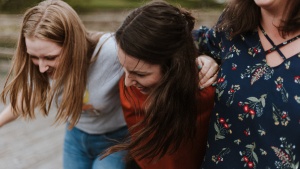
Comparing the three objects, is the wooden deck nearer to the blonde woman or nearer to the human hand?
the blonde woman

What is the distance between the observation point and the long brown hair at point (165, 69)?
4.83ft

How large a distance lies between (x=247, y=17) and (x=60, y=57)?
0.78 metres

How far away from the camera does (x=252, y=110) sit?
1.44m

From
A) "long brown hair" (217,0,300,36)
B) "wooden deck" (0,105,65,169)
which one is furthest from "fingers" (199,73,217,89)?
"wooden deck" (0,105,65,169)

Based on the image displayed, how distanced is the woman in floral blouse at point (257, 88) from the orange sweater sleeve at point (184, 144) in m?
0.07

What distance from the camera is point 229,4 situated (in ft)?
5.41

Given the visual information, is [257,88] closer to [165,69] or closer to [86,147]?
[165,69]

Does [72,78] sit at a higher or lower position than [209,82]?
lower

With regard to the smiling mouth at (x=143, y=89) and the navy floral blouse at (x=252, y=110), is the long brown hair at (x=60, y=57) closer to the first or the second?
the smiling mouth at (x=143, y=89)

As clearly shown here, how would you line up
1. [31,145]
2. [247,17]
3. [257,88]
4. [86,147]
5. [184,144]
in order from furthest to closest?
1. [31,145]
2. [86,147]
3. [184,144]
4. [247,17]
5. [257,88]

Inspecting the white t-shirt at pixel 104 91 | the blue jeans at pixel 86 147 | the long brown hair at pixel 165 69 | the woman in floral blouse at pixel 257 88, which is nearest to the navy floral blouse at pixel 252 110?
the woman in floral blouse at pixel 257 88

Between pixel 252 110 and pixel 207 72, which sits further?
pixel 207 72

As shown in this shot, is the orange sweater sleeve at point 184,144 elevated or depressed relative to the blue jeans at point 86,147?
elevated

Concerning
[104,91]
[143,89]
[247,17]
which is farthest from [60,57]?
[247,17]
